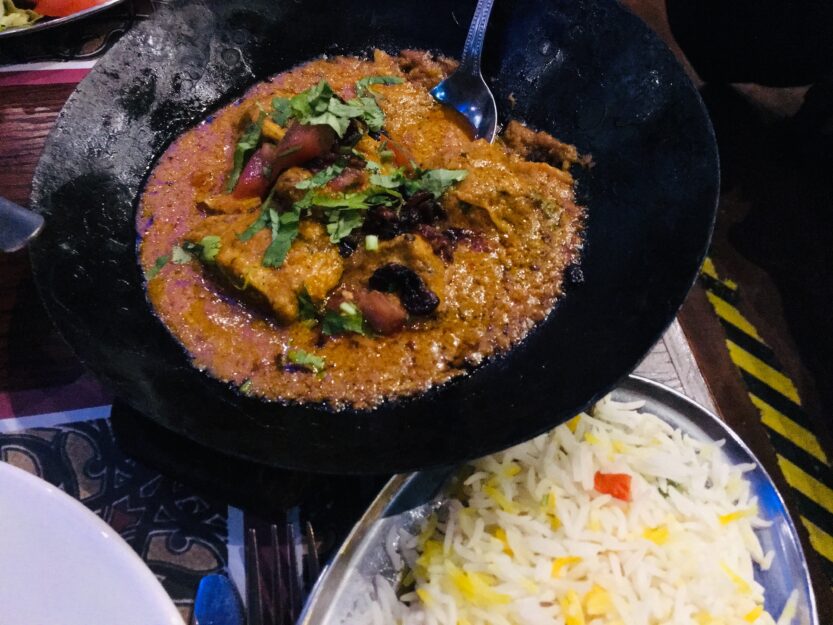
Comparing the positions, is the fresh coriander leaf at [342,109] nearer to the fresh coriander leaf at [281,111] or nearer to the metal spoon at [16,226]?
the fresh coriander leaf at [281,111]

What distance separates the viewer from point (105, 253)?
2.35m

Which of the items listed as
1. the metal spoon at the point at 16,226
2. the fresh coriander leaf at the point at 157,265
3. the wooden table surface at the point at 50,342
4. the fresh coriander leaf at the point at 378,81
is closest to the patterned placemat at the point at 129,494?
the wooden table surface at the point at 50,342

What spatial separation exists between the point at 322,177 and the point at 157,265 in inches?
29.1

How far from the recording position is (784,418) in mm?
3068

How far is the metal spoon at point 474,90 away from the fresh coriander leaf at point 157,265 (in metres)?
1.46

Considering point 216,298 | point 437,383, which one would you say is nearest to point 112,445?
point 216,298

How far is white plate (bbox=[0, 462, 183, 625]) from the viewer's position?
1.44 m

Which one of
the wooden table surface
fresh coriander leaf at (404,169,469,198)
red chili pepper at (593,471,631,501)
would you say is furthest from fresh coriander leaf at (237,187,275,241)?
red chili pepper at (593,471,631,501)

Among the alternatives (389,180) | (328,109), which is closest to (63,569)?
(389,180)

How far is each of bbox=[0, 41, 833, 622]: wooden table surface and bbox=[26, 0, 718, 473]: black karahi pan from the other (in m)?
0.46

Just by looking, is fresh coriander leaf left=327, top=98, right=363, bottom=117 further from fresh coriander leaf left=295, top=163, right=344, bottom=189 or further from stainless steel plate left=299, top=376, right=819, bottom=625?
stainless steel plate left=299, top=376, right=819, bottom=625

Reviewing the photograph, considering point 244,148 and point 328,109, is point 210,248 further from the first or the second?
point 328,109

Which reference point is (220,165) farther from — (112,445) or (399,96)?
(112,445)

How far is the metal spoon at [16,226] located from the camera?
2043mm
